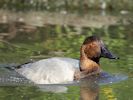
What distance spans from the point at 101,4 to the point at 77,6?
0.80 meters

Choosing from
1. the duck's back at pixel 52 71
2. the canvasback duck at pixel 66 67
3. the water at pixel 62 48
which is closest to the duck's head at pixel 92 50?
the canvasback duck at pixel 66 67

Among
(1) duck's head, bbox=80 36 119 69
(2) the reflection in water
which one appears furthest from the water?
(1) duck's head, bbox=80 36 119 69

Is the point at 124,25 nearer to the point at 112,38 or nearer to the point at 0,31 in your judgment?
the point at 112,38

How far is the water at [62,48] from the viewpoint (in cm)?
944

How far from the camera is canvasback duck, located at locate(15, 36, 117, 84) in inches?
393

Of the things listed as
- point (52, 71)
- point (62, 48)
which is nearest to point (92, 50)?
point (52, 71)

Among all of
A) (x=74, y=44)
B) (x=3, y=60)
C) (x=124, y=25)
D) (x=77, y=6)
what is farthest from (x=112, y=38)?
(x=77, y=6)

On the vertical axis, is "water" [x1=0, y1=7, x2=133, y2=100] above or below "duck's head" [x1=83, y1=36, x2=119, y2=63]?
below

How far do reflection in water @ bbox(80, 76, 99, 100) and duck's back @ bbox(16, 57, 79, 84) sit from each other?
0.26 meters

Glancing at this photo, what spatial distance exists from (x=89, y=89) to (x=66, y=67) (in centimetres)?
56

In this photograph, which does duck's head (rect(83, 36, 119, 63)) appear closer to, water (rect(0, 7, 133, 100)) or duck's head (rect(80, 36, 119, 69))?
duck's head (rect(80, 36, 119, 69))

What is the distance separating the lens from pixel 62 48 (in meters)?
13.3

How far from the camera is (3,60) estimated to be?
11.7 meters

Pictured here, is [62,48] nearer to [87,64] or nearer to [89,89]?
[87,64]
